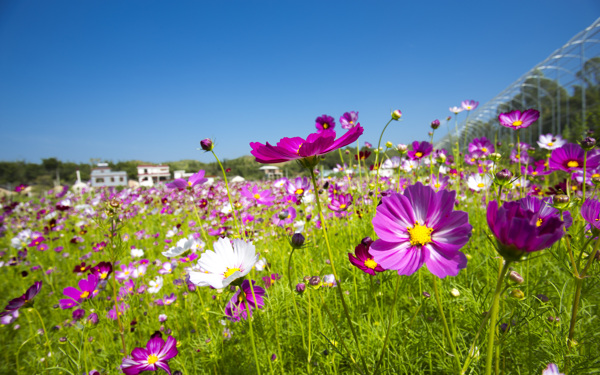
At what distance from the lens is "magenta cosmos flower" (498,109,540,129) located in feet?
3.65

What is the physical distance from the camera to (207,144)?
84 cm

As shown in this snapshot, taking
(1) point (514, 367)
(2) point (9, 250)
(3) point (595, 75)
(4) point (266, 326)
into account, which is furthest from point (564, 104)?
(2) point (9, 250)

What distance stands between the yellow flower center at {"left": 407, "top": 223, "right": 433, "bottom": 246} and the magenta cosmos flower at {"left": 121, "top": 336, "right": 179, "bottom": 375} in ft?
2.79

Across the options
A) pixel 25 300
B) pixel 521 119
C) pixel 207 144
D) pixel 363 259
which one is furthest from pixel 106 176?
pixel 521 119

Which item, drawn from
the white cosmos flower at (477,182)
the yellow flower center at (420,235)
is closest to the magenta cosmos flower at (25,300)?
the yellow flower center at (420,235)

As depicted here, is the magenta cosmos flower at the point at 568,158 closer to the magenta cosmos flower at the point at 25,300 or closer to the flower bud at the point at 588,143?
the flower bud at the point at 588,143

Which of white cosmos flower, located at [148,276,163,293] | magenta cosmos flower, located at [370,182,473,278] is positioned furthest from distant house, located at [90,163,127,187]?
magenta cosmos flower, located at [370,182,473,278]

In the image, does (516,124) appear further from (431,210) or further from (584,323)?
(431,210)

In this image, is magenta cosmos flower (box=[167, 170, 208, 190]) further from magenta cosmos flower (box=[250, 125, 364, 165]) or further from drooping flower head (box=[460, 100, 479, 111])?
drooping flower head (box=[460, 100, 479, 111])

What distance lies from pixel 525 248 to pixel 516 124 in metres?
1.07

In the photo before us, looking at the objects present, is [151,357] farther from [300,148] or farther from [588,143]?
[588,143]

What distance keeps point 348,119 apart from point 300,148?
133 cm

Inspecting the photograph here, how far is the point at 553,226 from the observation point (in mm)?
382

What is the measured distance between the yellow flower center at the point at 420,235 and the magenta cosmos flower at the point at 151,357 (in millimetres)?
851
